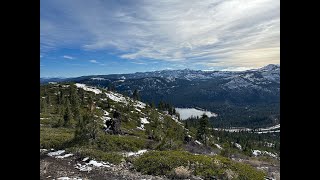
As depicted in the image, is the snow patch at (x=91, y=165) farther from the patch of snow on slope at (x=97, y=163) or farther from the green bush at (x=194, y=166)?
the green bush at (x=194, y=166)

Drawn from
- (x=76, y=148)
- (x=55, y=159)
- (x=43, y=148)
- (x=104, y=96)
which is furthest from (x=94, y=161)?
(x=104, y=96)

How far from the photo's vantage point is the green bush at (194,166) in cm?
2070

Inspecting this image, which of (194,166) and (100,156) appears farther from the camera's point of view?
(100,156)

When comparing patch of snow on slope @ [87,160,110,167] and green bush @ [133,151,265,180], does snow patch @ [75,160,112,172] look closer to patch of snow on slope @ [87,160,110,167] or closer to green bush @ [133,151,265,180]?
patch of snow on slope @ [87,160,110,167]

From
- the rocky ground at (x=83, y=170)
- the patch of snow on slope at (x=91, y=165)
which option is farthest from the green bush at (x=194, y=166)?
the patch of snow on slope at (x=91, y=165)

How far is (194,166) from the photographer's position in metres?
22.0

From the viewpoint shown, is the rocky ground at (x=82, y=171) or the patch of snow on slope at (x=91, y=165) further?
the patch of snow on slope at (x=91, y=165)

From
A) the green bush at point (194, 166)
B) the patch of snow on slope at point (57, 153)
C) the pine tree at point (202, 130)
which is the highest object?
the patch of snow on slope at point (57, 153)

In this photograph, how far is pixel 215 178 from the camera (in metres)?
20.0

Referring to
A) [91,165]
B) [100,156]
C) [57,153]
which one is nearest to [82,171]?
[91,165]

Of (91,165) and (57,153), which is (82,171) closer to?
(91,165)

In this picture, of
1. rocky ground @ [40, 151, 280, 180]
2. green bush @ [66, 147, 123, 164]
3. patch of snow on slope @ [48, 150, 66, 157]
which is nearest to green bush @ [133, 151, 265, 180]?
rocky ground @ [40, 151, 280, 180]
